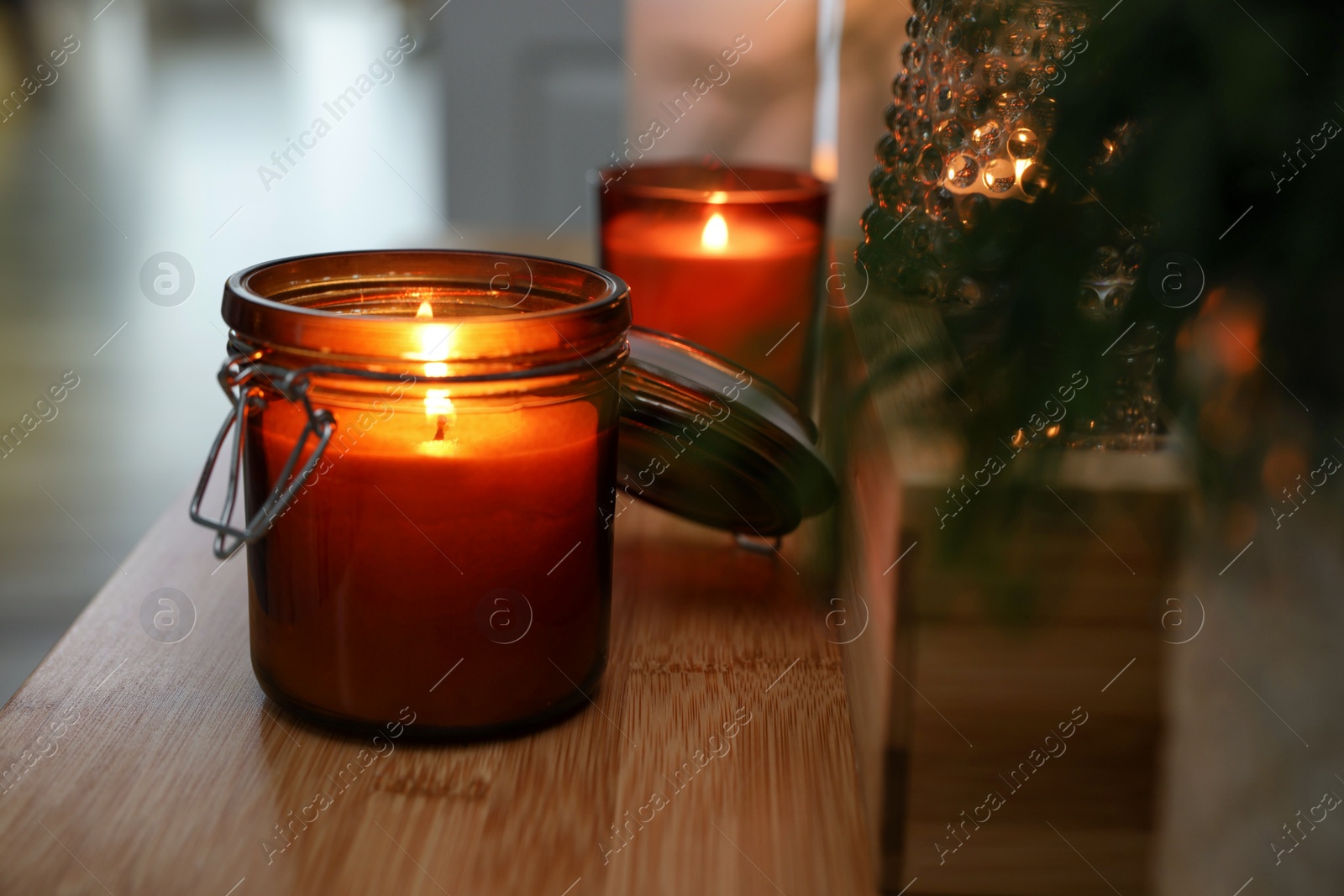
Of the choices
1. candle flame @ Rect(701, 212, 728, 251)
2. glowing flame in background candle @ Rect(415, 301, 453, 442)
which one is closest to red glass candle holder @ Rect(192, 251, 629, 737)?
glowing flame in background candle @ Rect(415, 301, 453, 442)

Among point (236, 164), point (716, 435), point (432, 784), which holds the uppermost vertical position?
point (236, 164)

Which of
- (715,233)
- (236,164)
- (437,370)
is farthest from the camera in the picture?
(236,164)

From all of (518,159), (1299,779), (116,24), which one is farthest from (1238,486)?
(116,24)

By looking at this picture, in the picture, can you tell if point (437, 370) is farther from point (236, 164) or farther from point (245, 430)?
point (236, 164)

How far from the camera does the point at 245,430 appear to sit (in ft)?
1.04

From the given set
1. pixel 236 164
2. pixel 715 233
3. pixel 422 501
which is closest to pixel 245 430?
pixel 422 501

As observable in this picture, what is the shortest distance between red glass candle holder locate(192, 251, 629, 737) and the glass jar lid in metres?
0.05

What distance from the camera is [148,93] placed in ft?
10.9

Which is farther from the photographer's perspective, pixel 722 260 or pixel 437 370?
pixel 722 260

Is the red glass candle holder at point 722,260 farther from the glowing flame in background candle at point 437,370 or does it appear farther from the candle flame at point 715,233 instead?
the glowing flame in background candle at point 437,370

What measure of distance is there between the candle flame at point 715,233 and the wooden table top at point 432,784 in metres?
0.16

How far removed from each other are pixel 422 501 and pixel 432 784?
0.08 m

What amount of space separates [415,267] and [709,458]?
0.38 feet

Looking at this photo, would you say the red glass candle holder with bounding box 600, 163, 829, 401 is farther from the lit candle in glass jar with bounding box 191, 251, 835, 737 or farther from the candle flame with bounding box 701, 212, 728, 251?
the lit candle in glass jar with bounding box 191, 251, 835, 737
